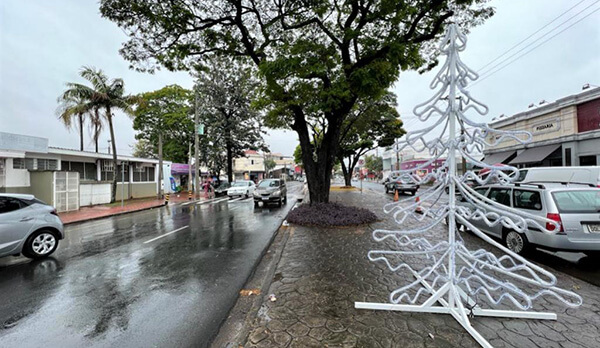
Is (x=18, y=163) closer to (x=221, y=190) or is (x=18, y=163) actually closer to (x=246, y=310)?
(x=221, y=190)

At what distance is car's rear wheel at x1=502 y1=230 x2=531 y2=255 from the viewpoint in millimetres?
5270

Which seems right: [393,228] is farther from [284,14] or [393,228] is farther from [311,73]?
[284,14]

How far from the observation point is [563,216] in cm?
467

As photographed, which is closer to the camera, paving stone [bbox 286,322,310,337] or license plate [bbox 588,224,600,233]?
paving stone [bbox 286,322,310,337]

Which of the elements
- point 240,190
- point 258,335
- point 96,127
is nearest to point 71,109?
point 96,127

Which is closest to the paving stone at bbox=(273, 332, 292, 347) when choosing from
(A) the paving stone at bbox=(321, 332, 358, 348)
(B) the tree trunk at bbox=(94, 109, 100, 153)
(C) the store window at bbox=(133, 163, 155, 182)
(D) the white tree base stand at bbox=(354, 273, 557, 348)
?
(A) the paving stone at bbox=(321, 332, 358, 348)

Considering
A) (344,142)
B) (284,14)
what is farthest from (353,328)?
(344,142)

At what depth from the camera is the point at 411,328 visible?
2.83 metres

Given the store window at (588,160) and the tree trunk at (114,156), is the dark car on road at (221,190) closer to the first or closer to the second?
the tree trunk at (114,156)

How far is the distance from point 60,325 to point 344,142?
2662 centimetres

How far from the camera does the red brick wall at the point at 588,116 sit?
14.8 m

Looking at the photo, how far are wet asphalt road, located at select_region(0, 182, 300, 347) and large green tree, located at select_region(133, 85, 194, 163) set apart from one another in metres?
23.5

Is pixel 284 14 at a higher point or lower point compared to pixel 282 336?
higher

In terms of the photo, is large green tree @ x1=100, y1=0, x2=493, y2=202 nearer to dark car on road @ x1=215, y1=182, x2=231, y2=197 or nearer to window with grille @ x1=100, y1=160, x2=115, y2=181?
window with grille @ x1=100, y1=160, x2=115, y2=181
